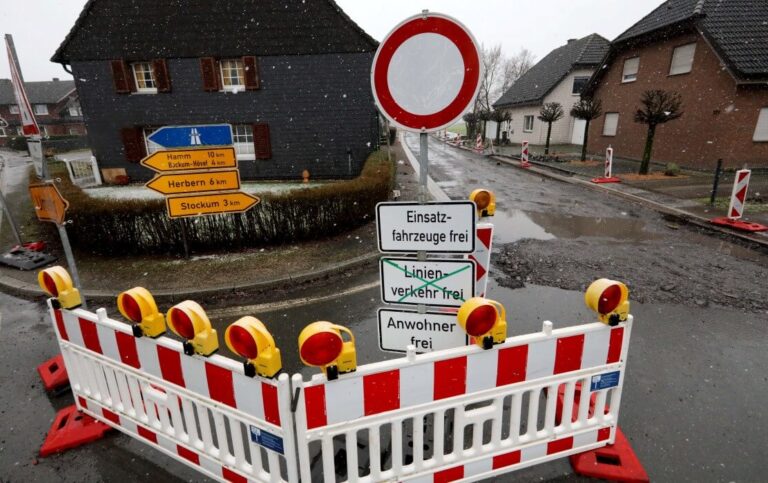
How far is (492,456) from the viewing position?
2.55m

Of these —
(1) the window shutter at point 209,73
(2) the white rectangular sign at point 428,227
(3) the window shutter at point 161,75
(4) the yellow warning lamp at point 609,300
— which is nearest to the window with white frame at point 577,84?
(1) the window shutter at point 209,73

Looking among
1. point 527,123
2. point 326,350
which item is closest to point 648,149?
point 326,350

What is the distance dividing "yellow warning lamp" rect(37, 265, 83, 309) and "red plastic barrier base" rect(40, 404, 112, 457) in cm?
98

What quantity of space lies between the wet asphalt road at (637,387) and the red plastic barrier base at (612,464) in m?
0.10

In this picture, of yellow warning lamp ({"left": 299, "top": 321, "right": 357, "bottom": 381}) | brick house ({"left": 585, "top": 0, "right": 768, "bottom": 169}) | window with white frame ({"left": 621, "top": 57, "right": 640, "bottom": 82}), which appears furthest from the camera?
window with white frame ({"left": 621, "top": 57, "right": 640, "bottom": 82})

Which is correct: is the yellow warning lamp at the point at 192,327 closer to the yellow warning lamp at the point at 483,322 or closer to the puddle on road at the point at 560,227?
the yellow warning lamp at the point at 483,322

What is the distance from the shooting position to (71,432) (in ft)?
10.1

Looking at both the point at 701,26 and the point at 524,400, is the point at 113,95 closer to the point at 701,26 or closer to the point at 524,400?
the point at 524,400

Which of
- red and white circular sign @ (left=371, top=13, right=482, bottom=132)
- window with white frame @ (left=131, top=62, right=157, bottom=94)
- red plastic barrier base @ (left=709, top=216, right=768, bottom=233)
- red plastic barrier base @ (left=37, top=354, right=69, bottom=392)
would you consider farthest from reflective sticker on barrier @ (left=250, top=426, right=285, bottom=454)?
window with white frame @ (left=131, top=62, right=157, bottom=94)

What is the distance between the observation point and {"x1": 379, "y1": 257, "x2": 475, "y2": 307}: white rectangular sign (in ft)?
7.99

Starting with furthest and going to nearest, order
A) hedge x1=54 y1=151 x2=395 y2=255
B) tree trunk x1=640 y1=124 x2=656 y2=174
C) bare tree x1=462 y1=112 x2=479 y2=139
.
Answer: bare tree x1=462 y1=112 x2=479 y2=139 < tree trunk x1=640 y1=124 x2=656 y2=174 < hedge x1=54 y1=151 x2=395 y2=255

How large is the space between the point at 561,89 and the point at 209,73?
26405mm

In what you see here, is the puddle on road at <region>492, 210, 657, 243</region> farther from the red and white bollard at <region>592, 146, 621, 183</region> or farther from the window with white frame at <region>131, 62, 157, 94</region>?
the window with white frame at <region>131, 62, 157, 94</region>

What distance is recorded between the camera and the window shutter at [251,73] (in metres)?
15.9
